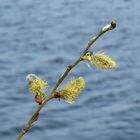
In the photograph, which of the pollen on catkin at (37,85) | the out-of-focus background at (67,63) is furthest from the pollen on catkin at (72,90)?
the out-of-focus background at (67,63)

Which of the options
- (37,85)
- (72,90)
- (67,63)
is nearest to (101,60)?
(72,90)

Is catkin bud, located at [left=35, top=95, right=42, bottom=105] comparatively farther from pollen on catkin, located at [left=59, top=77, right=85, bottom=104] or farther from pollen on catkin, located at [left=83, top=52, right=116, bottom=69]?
pollen on catkin, located at [left=83, top=52, right=116, bottom=69]

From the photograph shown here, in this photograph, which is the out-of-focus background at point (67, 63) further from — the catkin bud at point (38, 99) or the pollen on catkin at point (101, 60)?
the pollen on catkin at point (101, 60)

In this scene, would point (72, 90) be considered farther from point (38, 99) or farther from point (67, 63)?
point (67, 63)

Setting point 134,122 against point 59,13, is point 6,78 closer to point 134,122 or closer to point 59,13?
point 134,122

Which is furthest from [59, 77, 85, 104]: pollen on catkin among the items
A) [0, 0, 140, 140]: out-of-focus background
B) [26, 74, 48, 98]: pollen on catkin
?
[0, 0, 140, 140]: out-of-focus background
